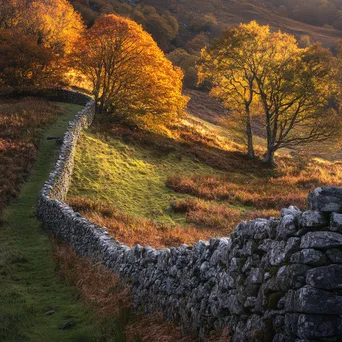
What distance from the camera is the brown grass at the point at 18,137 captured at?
20.6m

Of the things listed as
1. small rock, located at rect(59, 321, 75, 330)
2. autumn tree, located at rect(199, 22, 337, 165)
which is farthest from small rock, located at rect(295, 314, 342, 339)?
autumn tree, located at rect(199, 22, 337, 165)

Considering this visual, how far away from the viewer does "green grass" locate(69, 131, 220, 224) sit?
2183 cm

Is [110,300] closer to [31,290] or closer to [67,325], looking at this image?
[67,325]

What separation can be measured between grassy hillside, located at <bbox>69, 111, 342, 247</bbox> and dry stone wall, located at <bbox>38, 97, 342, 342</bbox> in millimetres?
6817

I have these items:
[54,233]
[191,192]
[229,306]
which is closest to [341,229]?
[229,306]

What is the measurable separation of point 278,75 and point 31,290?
2916cm

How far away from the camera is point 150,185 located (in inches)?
1007

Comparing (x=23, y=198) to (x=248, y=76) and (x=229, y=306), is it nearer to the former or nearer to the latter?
(x=229, y=306)

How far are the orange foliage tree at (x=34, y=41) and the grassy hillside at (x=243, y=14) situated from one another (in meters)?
90.6

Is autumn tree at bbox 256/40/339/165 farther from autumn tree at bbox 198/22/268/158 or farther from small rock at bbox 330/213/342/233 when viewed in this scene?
small rock at bbox 330/213/342/233

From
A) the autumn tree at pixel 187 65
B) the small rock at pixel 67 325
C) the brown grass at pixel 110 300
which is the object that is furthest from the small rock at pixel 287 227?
the autumn tree at pixel 187 65

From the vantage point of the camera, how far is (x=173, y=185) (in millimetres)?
25953

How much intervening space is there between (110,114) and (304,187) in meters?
19.4

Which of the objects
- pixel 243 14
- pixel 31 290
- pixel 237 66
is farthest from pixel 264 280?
pixel 243 14
